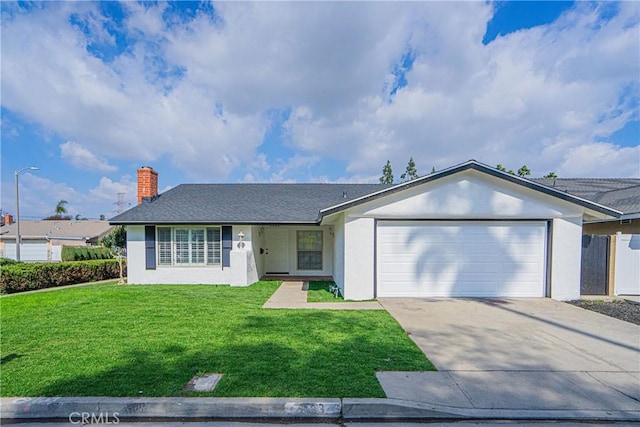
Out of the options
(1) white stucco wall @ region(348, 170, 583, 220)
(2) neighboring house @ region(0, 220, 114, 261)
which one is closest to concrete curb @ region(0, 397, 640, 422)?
(1) white stucco wall @ region(348, 170, 583, 220)

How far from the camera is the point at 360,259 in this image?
8.73m

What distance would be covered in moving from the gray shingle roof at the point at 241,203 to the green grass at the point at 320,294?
91.2 inches

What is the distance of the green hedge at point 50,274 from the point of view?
11.3 meters

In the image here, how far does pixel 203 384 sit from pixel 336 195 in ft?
38.8

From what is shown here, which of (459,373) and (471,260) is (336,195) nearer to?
(471,260)

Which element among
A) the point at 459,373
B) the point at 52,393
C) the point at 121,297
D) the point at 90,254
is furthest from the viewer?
the point at 90,254

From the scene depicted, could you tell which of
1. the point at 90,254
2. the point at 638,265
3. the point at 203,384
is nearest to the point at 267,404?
the point at 203,384

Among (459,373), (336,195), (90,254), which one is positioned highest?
(336,195)

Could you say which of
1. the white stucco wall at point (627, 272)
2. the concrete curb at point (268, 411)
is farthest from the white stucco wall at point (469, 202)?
the concrete curb at point (268, 411)

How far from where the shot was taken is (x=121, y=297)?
913 centimetres

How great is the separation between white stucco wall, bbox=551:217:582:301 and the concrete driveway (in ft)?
3.99

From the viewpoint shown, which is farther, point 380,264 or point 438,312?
point 380,264

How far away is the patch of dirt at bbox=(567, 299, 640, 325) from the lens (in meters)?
7.07
